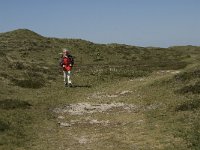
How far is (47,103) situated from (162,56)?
59.9m

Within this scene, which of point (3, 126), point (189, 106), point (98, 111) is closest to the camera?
point (3, 126)

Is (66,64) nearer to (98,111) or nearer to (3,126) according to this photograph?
(98,111)

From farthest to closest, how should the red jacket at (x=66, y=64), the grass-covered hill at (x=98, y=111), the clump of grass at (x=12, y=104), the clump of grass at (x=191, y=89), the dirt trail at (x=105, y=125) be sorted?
the red jacket at (x=66, y=64)
the clump of grass at (x=191, y=89)
the clump of grass at (x=12, y=104)
the grass-covered hill at (x=98, y=111)
the dirt trail at (x=105, y=125)

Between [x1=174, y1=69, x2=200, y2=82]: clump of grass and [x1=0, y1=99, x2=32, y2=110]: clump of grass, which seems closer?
[x1=0, y1=99, x2=32, y2=110]: clump of grass

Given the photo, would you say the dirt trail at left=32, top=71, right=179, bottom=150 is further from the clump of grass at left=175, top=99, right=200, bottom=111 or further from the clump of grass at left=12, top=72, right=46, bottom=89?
the clump of grass at left=12, top=72, right=46, bottom=89

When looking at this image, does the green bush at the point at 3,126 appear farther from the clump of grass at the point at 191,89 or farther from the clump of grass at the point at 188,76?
the clump of grass at the point at 188,76

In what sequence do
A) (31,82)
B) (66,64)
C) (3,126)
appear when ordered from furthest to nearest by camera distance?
1. (66,64)
2. (31,82)
3. (3,126)

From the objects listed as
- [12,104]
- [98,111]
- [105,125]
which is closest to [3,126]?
[105,125]

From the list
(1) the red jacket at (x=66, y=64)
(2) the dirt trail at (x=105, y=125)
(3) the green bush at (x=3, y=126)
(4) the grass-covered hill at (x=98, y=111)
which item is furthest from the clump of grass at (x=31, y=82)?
(3) the green bush at (x=3, y=126)

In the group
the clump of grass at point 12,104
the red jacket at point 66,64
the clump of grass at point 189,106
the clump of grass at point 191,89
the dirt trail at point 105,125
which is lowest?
the dirt trail at point 105,125

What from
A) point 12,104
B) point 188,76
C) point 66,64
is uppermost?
point 66,64

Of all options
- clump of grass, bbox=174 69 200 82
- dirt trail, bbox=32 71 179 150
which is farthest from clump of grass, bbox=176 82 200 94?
clump of grass, bbox=174 69 200 82

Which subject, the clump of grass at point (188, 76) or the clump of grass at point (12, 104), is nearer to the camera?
the clump of grass at point (12, 104)

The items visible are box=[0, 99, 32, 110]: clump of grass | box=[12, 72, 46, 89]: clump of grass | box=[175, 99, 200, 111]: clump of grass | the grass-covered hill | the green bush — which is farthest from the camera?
box=[12, 72, 46, 89]: clump of grass
